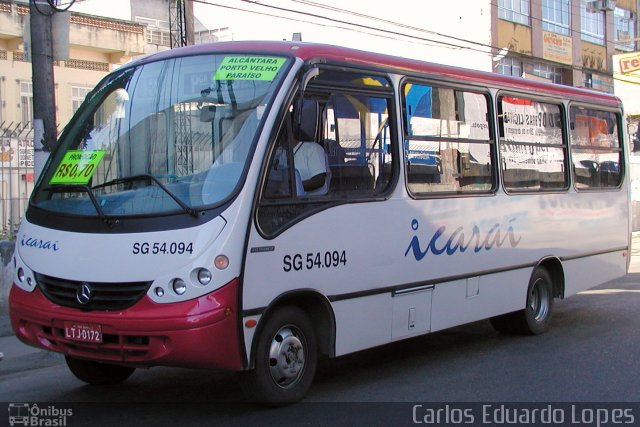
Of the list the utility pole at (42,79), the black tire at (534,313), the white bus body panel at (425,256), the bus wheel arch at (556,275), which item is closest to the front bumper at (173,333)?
the white bus body panel at (425,256)

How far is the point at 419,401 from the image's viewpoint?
6.27m

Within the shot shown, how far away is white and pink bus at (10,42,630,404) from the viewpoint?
17.8 feet

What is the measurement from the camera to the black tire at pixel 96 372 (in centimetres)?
663

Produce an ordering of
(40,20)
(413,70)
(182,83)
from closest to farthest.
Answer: (182,83), (413,70), (40,20)

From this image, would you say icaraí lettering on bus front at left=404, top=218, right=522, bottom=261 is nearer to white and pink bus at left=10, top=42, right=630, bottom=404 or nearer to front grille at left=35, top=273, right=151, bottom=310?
white and pink bus at left=10, top=42, right=630, bottom=404

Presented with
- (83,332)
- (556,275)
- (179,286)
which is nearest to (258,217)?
(179,286)

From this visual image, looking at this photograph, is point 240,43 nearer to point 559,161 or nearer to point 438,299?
point 438,299

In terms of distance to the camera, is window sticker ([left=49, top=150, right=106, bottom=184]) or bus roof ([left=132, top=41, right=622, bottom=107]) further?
bus roof ([left=132, top=41, right=622, bottom=107])

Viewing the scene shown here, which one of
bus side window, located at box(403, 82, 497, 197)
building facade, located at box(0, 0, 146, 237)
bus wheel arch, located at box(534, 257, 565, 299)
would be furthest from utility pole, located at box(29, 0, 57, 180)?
building facade, located at box(0, 0, 146, 237)

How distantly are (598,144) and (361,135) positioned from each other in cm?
493

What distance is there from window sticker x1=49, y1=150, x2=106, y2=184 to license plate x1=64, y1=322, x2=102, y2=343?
1122 millimetres

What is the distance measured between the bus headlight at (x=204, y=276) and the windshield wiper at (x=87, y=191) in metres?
0.79

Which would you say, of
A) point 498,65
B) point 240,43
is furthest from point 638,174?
point 240,43

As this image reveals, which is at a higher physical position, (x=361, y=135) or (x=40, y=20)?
(x=40, y=20)
